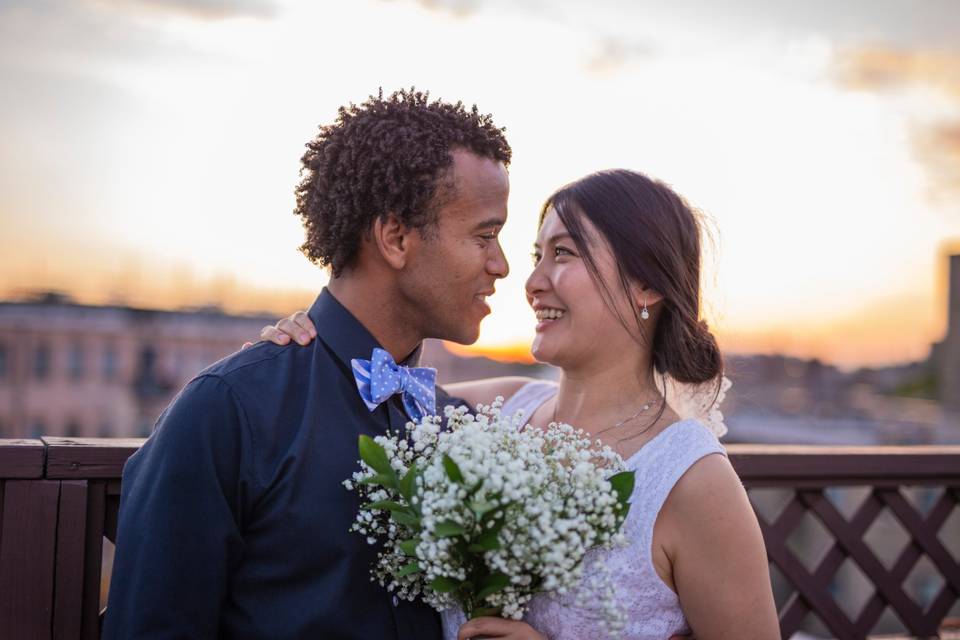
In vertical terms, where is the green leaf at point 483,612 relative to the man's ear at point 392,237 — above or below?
below

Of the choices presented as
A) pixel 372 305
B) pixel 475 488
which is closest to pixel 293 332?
pixel 372 305

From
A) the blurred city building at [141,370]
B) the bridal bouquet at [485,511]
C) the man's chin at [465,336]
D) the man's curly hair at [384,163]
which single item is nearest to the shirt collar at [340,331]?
the man's curly hair at [384,163]

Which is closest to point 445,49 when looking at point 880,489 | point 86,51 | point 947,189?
point 880,489

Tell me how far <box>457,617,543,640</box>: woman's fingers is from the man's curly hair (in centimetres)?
115

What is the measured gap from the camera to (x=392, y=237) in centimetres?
305

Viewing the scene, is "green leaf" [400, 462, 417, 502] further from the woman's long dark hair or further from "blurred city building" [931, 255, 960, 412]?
"blurred city building" [931, 255, 960, 412]

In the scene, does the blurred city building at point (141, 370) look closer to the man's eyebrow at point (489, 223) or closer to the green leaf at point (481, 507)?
the man's eyebrow at point (489, 223)

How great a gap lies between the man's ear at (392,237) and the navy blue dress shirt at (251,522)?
0.42 meters

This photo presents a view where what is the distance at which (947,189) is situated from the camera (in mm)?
55656

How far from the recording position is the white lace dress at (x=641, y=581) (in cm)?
281

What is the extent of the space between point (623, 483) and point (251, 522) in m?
0.96

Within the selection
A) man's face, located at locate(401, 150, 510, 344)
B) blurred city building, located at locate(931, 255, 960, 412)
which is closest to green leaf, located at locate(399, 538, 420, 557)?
man's face, located at locate(401, 150, 510, 344)

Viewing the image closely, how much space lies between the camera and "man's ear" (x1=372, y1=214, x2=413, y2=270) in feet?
9.97

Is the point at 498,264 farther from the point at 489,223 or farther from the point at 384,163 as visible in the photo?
the point at 384,163
